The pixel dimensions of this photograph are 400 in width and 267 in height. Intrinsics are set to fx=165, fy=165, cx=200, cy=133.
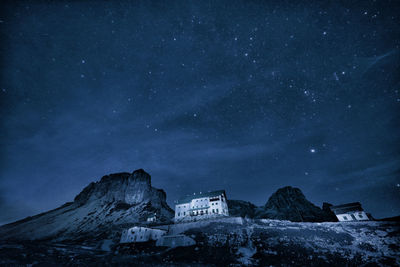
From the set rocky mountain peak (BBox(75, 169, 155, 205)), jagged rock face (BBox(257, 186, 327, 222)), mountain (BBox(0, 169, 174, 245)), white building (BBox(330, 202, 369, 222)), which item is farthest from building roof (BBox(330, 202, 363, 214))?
rocky mountain peak (BBox(75, 169, 155, 205))

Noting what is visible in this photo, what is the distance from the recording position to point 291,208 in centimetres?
9119

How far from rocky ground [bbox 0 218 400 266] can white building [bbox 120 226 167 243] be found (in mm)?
7594

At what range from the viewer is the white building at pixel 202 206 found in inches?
2356

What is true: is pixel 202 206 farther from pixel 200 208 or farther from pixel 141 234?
pixel 141 234

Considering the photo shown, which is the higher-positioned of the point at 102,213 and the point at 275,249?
the point at 102,213

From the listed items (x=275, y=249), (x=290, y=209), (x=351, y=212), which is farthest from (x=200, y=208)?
(x=290, y=209)

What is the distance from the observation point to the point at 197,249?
38.2 m

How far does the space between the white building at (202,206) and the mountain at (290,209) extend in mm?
36011

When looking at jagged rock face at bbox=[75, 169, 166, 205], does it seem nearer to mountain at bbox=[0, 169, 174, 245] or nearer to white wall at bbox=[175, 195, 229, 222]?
mountain at bbox=[0, 169, 174, 245]

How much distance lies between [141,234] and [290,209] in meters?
79.5

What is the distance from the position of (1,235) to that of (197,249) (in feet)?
440

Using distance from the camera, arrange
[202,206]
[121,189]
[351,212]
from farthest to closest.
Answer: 1. [121,189]
2. [202,206]
3. [351,212]

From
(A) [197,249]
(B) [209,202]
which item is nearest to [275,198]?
(B) [209,202]

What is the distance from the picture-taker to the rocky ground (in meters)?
30.0
